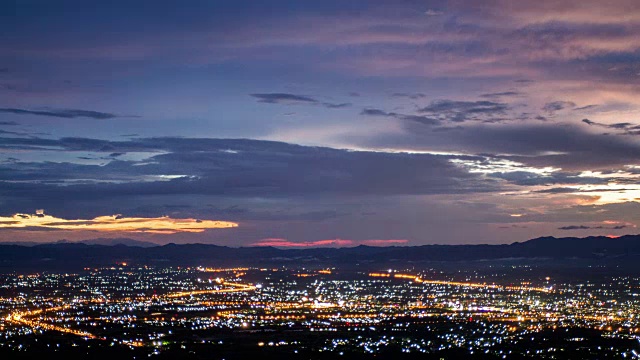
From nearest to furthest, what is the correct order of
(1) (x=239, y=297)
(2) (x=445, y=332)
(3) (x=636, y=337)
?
1. (3) (x=636, y=337)
2. (2) (x=445, y=332)
3. (1) (x=239, y=297)

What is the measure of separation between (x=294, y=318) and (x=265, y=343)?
119 ft

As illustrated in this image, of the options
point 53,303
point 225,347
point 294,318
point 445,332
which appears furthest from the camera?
point 53,303

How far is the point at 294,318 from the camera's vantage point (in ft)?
490

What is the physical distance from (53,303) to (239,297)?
129 ft

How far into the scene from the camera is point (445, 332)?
126 meters

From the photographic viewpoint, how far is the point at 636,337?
119 meters

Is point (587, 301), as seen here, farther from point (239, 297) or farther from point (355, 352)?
point (355, 352)

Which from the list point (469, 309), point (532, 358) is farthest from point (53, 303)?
point (532, 358)

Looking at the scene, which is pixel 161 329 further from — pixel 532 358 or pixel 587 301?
pixel 587 301

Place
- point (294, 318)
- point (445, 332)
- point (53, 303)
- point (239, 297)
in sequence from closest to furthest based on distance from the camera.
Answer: point (445, 332) → point (294, 318) → point (53, 303) → point (239, 297)

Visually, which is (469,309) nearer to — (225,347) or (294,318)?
(294,318)

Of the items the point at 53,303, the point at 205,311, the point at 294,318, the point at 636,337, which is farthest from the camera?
the point at 53,303

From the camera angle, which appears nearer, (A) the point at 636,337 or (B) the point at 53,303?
(A) the point at 636,337

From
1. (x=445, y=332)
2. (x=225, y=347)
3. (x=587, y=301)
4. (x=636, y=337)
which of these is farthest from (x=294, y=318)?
(x=587, y=301)
